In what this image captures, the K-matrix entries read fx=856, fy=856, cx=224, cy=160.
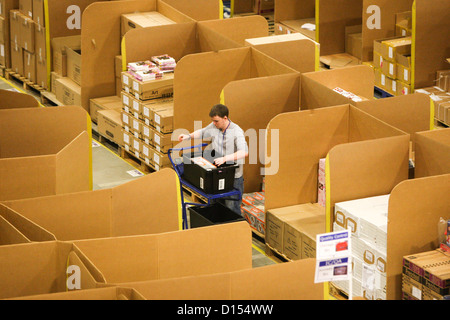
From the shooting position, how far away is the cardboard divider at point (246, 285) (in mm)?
6250

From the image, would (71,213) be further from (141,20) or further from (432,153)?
(141,20)

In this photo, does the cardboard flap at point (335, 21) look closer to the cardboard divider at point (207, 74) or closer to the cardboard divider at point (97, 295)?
the cardboard divider at point (207, 74)

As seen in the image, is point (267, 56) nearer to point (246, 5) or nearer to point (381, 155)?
point (381, 155)

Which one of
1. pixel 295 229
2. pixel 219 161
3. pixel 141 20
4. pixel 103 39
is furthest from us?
pixel 103 39

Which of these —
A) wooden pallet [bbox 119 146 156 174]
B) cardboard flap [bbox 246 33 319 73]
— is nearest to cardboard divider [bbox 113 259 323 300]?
cardboard flap [bbox 246 33 319 73]

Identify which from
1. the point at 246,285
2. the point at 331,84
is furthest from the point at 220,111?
the point at 246,285

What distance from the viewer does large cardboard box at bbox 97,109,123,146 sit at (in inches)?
488

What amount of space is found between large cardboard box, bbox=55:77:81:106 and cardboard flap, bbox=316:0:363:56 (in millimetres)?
4530

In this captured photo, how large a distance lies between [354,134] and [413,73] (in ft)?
13.4

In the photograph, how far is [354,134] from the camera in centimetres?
981

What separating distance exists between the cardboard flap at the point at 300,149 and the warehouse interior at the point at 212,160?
0.02 meters

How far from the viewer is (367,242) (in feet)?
27.6

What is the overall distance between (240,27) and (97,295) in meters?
7.35

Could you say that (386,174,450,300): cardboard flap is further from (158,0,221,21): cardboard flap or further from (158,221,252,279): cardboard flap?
(158,0,221,21): cardboard flap
